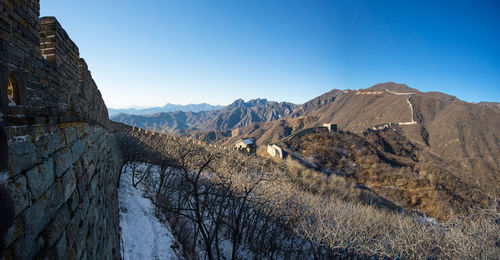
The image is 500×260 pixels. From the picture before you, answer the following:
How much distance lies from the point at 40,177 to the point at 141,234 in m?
7.75

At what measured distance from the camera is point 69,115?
2119 millimetres

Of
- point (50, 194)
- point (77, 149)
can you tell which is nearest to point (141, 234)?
point (77, 149)

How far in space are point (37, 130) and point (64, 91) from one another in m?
1.14

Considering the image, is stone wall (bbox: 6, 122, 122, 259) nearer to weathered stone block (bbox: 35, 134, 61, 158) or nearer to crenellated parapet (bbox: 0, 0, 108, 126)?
weathered stone block (bbox: 35, 134, 61, 158)

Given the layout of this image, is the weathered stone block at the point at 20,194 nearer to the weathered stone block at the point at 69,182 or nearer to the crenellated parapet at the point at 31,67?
the crenellated parapet at the point at 31,67

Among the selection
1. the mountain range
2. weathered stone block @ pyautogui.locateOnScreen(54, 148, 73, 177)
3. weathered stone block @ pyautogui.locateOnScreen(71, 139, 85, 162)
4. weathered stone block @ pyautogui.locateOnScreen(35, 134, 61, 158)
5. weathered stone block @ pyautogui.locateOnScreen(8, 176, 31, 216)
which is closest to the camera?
weathered stone block @ pyautogui.locateOnScreen(8, 176, 31, 216)

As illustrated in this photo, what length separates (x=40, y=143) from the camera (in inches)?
55.3

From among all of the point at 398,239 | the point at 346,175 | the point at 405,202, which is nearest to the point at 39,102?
the point at 398,239

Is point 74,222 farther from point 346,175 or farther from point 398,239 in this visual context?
point 346,175

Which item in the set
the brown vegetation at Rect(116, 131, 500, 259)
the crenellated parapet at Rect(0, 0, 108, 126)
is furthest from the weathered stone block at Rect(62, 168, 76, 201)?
the brown vegetation at Rect(116, 131, 500, 259)

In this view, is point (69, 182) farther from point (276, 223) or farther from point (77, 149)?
point (276, 223)

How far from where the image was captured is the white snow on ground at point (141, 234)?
6672mm

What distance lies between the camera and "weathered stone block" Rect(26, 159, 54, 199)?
1.24 metres

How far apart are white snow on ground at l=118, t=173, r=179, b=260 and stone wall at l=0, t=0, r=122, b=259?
5.14 m
